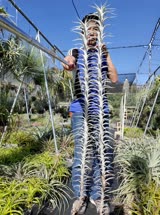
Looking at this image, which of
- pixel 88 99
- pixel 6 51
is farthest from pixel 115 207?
pixel 6 51

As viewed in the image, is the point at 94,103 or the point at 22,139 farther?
the point at 22,139

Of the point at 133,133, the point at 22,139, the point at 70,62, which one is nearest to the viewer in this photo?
the point at 70,62

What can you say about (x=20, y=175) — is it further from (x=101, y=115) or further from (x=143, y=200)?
(x=101, y=115)

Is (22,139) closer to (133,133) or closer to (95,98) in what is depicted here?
(133,133)

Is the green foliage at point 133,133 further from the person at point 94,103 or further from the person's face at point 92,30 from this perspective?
the person's face at point 92,30

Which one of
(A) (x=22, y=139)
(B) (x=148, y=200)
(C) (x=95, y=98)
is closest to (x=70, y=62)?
(C) (x=95, y=98)

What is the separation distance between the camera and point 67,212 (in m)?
2.17

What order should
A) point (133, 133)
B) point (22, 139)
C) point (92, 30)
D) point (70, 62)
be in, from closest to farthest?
1. point (92, 30)
2. point (70, 62)
3. point (22, 139)
4. point (133, 133)

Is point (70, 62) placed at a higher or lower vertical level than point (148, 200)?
higher

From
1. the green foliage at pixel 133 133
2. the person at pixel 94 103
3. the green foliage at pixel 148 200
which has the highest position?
the person at pixel 94 103

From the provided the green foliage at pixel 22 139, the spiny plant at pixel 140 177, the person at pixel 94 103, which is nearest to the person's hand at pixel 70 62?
the person at pixel 94 103

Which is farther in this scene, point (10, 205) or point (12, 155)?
point (12, 155)

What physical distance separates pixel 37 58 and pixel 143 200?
19.0 ft

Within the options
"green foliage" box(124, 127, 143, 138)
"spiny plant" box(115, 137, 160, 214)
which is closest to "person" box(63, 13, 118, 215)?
"spiny plant" box(115, 137, 160, 214)
